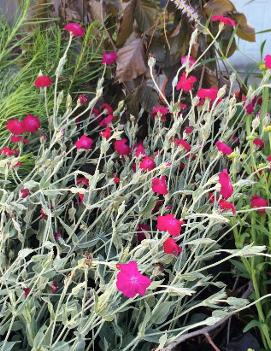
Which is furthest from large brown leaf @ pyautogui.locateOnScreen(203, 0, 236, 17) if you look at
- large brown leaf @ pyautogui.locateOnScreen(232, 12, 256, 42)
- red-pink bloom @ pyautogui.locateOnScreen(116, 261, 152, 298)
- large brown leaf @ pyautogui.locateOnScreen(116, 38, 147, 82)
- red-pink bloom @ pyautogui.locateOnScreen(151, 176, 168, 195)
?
red-pink bloom @ pyautogui.locateOnScreen(116, 261, 152, 298)

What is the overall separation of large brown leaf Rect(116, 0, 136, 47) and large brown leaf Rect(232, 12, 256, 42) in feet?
0.90

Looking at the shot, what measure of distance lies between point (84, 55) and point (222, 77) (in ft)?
1.29

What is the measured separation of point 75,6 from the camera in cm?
162

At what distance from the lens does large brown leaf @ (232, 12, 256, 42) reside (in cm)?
144

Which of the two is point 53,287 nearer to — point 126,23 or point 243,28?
point 126,23

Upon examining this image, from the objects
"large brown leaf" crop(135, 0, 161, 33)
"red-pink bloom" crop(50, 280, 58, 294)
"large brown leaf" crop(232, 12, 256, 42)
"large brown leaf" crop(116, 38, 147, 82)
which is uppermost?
"large brown leaf" crop(135, 0, 161, 33)

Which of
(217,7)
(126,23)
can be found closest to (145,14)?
(126,23)

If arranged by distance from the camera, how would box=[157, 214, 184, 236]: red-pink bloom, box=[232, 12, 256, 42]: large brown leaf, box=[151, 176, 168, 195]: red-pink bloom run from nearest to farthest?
box=[157, 214, 184, 236]: red-pink bloom → box=[151, 176, 168, 195]: red-pink bloom → box=[232, 12, 256, 42]: large brown leaf

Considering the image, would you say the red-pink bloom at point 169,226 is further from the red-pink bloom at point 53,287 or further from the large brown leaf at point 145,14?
the large brown leaf at point 145,14

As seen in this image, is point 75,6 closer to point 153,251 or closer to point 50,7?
point 50,7

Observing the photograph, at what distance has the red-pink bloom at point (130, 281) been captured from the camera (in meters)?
0.64

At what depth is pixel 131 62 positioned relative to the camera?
4.47 ft

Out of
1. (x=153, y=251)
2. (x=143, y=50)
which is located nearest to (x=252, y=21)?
(x=143, y=50)

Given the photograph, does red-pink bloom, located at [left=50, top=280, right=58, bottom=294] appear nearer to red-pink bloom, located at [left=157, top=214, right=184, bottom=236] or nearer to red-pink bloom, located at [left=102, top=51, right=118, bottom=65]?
red-pink bloom, located at [left=157, top=214, right=184, bottom=236]
